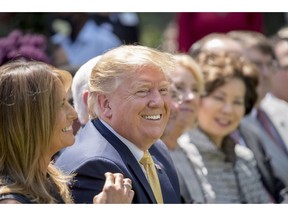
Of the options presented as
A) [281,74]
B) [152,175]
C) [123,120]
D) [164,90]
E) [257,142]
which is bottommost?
[257,142]

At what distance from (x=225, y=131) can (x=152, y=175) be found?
5.74ft

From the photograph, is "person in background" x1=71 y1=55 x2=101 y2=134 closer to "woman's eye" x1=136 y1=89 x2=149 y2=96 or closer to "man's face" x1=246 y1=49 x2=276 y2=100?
"woman's eye" x1=136 y1=89 x2=149 y2=96

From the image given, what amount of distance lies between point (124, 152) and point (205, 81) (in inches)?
77.6

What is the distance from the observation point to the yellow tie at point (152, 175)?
3.92 metres

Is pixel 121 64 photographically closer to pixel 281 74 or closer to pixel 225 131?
pixel 225 131

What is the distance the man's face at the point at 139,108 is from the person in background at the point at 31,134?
0.31 metres

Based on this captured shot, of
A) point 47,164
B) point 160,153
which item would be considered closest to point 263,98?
point 160,153

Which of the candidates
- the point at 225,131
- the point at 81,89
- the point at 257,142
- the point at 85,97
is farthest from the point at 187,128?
the point at 85,97

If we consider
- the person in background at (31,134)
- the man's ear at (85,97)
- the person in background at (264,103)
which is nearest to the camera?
the person in background at (31,134)

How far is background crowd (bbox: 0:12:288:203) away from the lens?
3.58 metres

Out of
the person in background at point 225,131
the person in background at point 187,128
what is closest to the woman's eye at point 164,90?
the person in background at point 187,128

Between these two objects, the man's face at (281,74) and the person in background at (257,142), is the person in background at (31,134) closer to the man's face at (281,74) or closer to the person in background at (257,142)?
the person in background at (257,142)

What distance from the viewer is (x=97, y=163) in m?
3.70
